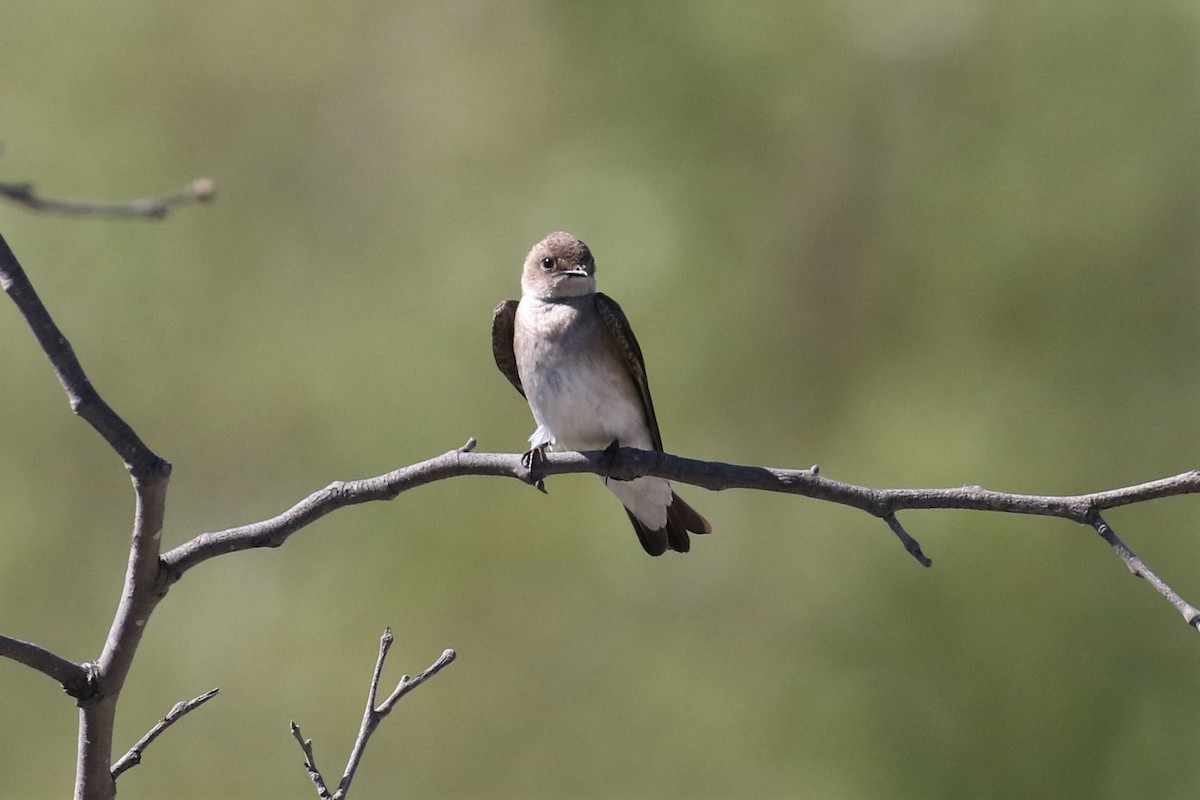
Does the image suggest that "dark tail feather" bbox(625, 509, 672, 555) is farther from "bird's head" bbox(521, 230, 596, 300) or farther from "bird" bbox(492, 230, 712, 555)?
"bird's head" bbox(521, 230, 596, 300)

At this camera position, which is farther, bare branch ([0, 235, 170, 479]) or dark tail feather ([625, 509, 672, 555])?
dark tail feather ([625, 509, 672, 555])

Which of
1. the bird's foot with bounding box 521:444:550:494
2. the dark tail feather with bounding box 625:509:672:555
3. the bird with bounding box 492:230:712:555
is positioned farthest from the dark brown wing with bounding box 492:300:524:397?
the bird's foot with bounding box 521:444:550:494

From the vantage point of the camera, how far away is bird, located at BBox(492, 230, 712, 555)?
11.6 ft

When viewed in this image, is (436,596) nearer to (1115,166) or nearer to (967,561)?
(967,561)

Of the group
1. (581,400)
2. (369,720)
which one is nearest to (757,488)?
(369,720)

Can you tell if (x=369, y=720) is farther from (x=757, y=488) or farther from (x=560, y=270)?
(x=560, y=270)

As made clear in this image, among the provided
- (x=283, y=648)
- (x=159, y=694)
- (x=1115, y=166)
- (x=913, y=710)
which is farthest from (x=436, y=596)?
A: (x=1115, y=166)

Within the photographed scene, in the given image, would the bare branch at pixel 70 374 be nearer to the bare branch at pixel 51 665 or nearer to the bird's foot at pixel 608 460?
the bare branch at pixel 51 665

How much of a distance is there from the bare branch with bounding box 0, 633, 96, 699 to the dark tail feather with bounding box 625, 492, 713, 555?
6.35 ft

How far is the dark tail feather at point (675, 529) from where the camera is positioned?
11.9 ft

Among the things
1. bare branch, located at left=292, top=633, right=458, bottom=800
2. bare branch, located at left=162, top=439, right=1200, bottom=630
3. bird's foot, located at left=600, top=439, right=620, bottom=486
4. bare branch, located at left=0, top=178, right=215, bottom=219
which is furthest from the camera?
bird's foot, located at left=600, top=439, right=620, bottom=486

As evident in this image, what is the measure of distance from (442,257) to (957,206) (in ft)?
7.92

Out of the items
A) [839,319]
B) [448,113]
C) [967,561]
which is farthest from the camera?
[448,113]

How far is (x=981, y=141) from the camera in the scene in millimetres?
5773
